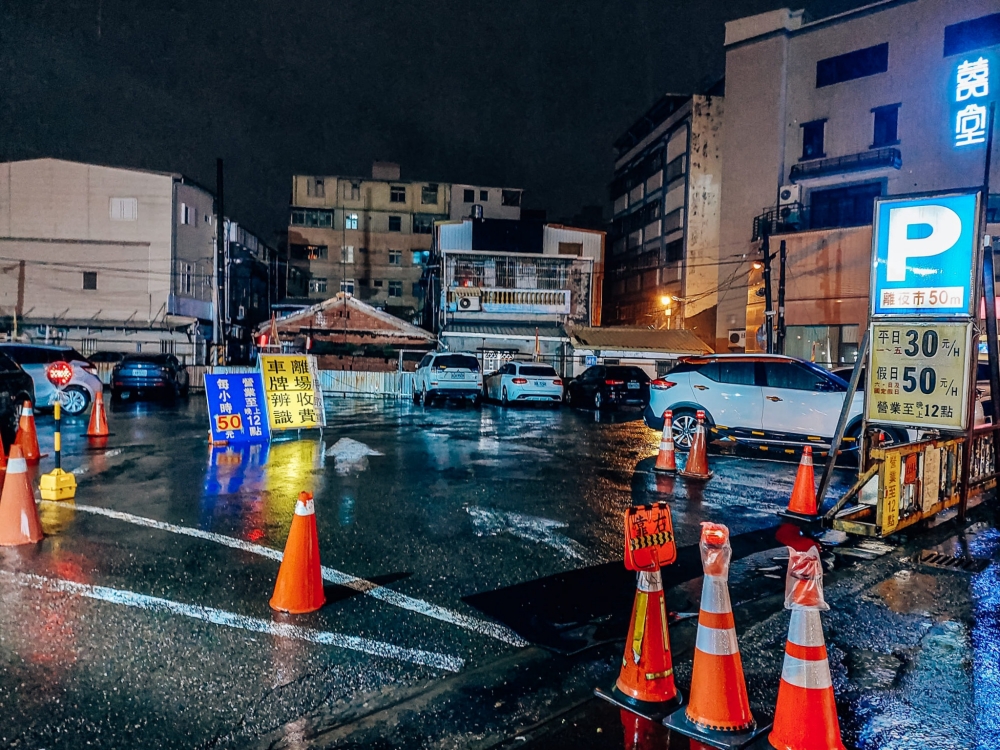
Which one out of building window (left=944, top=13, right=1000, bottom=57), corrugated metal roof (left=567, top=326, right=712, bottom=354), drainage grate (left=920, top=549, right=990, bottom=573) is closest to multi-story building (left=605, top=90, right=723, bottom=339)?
corrugated metal roof (left=567, top=326, right=712, bottom=354)

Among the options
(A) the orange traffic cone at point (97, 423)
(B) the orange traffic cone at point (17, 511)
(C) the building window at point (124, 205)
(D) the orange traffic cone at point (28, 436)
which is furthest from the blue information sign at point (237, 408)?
(C) the building window at point (124, 205)

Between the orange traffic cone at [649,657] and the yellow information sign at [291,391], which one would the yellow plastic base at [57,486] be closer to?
the yellow information sign at [291,391]

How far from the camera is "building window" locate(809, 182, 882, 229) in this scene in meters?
35.3

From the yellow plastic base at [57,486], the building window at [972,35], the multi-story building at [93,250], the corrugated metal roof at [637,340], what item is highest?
the building window at [972,35]

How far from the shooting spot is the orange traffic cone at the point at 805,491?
303 inches

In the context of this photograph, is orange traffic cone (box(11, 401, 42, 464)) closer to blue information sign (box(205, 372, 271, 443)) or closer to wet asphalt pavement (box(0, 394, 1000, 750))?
wet asphalt pavement (box(0, 394, 1000, 750))

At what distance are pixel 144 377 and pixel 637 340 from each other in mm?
23035

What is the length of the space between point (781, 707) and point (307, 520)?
3109 millimetres

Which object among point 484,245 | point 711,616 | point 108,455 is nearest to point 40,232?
point 484,245

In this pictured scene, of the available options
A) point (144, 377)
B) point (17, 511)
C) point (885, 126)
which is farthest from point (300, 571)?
point (885, 126)

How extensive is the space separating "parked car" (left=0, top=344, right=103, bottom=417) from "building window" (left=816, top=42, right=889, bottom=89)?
126 ft

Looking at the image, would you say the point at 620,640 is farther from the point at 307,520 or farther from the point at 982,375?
the point at 982,375

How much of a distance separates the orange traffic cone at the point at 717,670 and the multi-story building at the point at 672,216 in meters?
38.3

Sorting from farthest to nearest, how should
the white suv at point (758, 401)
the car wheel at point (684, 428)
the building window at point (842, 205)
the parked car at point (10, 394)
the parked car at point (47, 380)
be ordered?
1. the building window at point (842, 205)
2. the parked car at point (47, 380)
3. the car wheel at point (684, 428)
4. the white suv at point (758, 401)
5. the parked car at point (10, 394)
